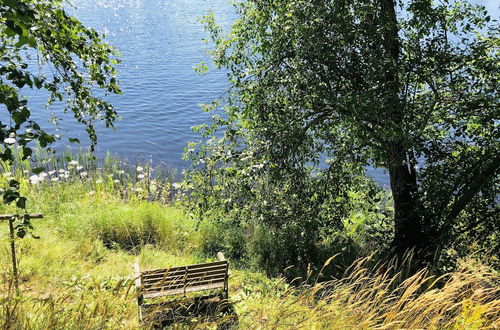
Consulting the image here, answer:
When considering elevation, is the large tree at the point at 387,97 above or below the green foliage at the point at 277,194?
above

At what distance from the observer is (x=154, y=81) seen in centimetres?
2166

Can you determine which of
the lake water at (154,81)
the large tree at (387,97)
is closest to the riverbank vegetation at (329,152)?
the large tree at (387,97)

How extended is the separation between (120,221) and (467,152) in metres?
5.98

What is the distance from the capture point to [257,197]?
6.51 metres

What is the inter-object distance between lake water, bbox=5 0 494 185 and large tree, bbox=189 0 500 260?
4.21 metres

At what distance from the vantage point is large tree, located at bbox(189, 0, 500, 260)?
520cm

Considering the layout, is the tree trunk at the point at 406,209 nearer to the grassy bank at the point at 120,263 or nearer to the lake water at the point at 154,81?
the grassy bank at the point at 120,263

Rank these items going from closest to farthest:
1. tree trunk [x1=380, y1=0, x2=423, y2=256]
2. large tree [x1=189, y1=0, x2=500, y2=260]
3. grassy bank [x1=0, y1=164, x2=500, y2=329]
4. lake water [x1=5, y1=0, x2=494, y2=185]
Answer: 1. grassy bank [x1=0, y1=164, x2=500, y2=329]
2. tree trunk [x1=380, y1=0, x2=423, y2=256]
3. large tree [x1=189, y1=0, x2=500, y2=260]
4. lake water [x1=5, y1=0, x2=494, y2=185]

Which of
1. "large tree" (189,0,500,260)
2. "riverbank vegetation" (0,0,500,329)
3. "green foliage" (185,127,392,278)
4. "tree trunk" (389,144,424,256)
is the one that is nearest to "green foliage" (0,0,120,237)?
"riverbank vegetation" (0,0,500,329)

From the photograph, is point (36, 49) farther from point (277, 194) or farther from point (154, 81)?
point (154, 81)

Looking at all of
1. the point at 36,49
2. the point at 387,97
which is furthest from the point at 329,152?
the point at 36,49

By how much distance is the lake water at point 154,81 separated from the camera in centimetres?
1616

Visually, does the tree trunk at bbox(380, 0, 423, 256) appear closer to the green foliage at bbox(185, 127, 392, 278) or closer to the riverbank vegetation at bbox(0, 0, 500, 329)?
the riverbank vegetation at bbox(0, 0, 500, 329)

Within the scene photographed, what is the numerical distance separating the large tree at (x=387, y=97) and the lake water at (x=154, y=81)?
4211 millimetres
